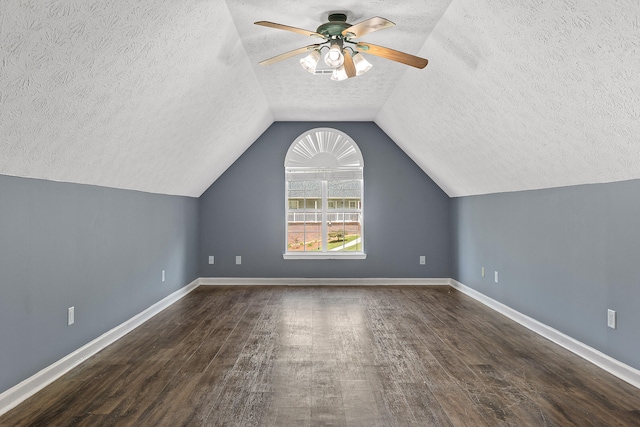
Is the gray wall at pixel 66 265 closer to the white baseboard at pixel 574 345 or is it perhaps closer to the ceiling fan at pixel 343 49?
the ceiling fan at pixel 343 49

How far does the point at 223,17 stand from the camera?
10.2 ft

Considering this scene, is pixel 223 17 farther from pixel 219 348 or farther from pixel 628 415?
Result: pixel 628 415

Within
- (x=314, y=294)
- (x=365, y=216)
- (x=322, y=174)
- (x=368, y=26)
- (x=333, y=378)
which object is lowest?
(x=333, y=378)

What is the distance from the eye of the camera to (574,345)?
3545mm

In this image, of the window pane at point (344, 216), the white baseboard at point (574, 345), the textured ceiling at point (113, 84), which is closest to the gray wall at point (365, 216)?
the window pane at point (344, 216)

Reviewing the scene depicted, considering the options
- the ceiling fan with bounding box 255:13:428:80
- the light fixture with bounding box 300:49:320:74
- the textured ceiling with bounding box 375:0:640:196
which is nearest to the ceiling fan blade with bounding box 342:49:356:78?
the ceiling fan with bounding box 255:13:428:80

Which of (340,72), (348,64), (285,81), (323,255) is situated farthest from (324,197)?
(348,64)

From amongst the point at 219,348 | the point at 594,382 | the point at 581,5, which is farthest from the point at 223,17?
the point at 594,382

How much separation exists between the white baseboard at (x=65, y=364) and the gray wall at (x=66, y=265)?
43 millimetres

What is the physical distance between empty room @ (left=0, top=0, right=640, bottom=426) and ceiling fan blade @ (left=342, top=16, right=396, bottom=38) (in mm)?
31

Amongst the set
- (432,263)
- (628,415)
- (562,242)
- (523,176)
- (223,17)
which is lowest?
(628,415)

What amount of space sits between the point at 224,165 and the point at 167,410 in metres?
4.41

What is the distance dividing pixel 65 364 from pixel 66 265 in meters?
0.74

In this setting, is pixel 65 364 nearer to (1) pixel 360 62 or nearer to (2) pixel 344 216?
(1) pixel 360 62
